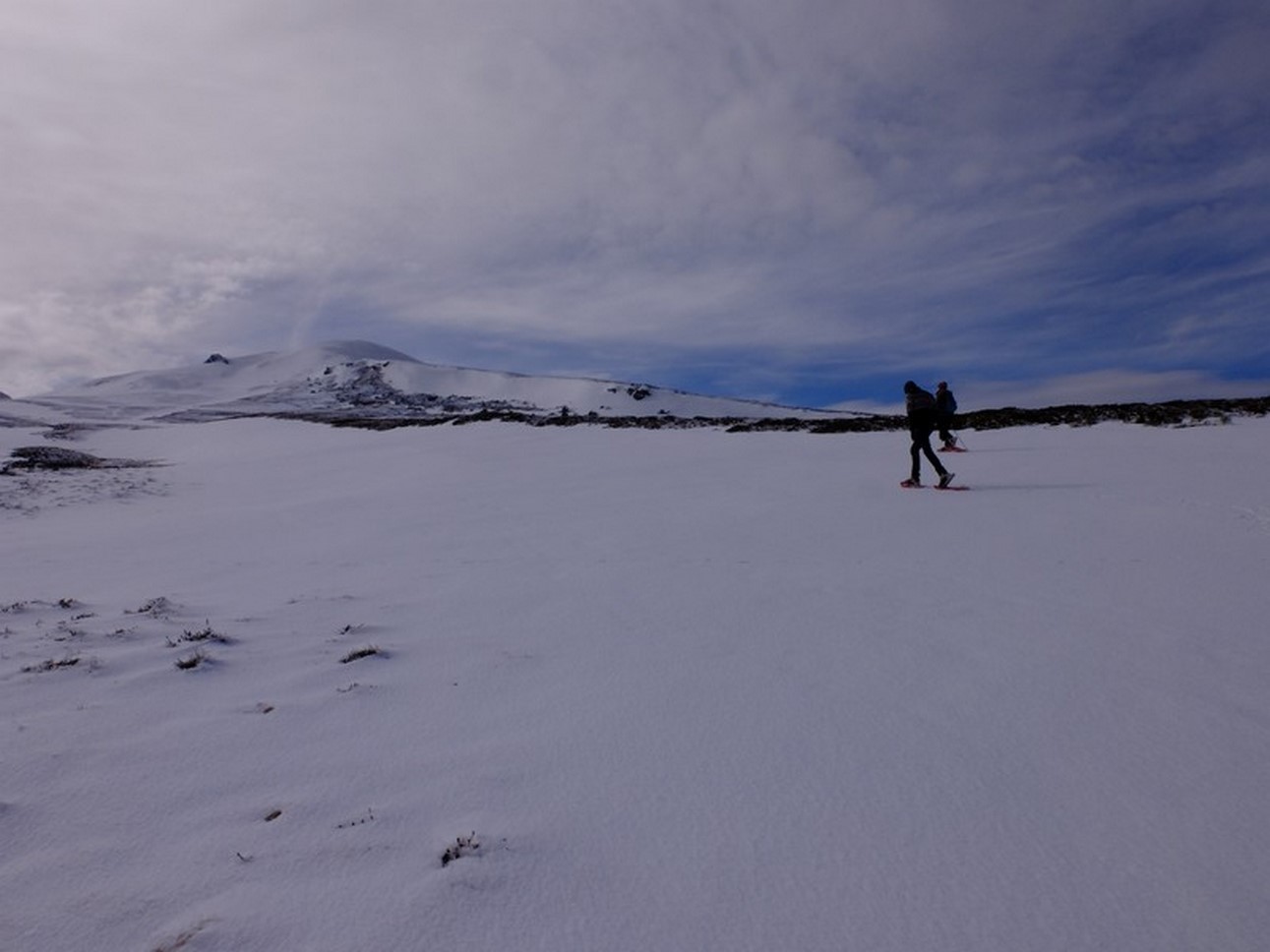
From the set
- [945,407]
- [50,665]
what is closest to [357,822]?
[50,665]

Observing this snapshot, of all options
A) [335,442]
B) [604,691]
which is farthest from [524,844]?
[335,442]

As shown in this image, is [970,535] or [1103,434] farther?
[1103,434]

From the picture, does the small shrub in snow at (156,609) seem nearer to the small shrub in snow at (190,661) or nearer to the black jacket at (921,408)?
the small shrub in snow at (190,661)

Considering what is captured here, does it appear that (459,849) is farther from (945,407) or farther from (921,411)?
(945,407)

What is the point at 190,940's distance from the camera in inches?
89.2

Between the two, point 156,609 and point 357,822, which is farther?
point 156,609

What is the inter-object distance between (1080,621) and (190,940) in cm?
556

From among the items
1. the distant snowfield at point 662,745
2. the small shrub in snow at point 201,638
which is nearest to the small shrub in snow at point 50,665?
the distant snowfield at point 662,745

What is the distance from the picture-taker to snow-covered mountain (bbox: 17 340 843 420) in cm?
7244

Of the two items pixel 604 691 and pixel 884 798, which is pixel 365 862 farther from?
pixel 884 798

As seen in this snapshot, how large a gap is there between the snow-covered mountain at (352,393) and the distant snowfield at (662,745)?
5709 centimetres

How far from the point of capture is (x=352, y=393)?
93.9 meters

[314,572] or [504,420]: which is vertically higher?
[504,420]

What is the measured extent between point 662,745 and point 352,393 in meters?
99.7
